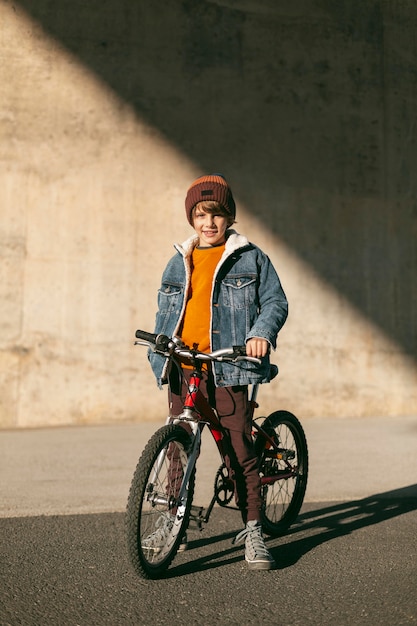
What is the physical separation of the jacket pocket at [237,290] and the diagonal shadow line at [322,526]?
114cm

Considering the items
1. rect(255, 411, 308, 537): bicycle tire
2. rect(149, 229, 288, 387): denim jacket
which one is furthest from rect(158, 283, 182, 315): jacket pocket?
rect(255, 411, 308, 537): bicycle tire

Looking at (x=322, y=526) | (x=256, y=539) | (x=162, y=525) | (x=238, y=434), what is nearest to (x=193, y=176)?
(x=322, y=526)

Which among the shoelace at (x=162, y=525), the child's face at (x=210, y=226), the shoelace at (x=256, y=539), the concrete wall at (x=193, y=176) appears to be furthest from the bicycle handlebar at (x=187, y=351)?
the concrete wall at (x=193, y=176)

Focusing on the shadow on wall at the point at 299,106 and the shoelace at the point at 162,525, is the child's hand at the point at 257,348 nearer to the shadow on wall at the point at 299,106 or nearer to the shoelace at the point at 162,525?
the shoelace at the point at 162,525

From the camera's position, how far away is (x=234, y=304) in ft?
12.6

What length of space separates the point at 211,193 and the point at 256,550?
158cm

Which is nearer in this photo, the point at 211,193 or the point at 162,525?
the point at 162,525

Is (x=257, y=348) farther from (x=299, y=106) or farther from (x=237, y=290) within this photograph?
(x=299, y=106)

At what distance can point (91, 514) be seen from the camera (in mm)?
4883

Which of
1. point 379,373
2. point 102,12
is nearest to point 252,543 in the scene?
point 379,373

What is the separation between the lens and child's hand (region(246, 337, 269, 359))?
3.61m

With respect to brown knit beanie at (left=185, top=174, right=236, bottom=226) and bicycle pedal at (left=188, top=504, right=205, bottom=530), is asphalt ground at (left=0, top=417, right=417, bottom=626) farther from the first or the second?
Answer: brown knit beanie at (left=185, top=174, right=236, bottom=226)

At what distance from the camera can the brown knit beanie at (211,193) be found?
3896mm

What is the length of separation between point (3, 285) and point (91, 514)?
466 cm
